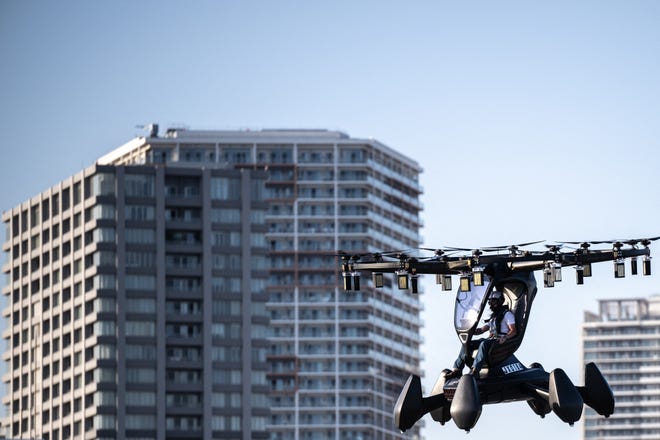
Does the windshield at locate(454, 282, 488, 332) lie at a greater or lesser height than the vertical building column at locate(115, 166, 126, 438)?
lesser

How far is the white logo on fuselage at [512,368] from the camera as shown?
55.8m

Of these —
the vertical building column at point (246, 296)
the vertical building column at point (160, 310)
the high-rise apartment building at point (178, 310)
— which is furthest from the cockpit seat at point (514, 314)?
the vertical building column at point (246, 296)

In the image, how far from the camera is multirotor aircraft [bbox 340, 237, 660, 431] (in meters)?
54.9

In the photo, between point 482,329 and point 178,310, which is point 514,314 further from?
point 178,310

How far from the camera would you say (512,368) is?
5588cm

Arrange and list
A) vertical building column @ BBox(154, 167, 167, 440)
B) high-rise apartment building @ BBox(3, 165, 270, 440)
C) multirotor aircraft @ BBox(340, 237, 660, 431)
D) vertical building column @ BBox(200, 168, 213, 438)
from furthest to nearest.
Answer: vertical building column @ BBox(200, 168, 213, 438) < high-rise apartment building @ BBox(3, 165, 270, 440) < vertical building column @ BBox(154, 167, 167, 440) < multirotor aircraft @ BBox(340, 237, 660, 431)

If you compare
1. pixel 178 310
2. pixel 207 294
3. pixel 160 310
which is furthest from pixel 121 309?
pixel 207 294

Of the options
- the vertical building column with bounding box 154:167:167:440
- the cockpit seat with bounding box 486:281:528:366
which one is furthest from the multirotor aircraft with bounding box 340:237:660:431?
the vertical building column with bounding box 154:167:167:440

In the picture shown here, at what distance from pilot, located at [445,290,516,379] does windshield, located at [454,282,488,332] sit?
11.0 inches

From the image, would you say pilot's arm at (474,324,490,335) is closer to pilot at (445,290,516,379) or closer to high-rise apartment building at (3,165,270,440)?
pilot at (445,290,516,379)

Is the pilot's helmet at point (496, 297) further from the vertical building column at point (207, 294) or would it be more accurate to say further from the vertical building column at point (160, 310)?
the vertical building column at point (207, 294)

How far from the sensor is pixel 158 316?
641 ft

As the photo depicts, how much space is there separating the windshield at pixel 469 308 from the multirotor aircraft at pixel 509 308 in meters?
0.02

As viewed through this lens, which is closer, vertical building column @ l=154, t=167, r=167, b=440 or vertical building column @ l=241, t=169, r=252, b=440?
vertical building column @ l=154, t=167, r=167, b=440
